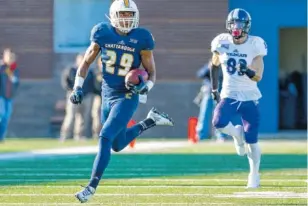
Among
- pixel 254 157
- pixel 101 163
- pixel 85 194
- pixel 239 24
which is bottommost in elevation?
pixel 254 157

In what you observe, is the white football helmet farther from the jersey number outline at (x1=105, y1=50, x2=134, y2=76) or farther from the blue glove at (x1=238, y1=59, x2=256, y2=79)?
the blue glove at (x1=238, y1=59, x2=256, y2=79)

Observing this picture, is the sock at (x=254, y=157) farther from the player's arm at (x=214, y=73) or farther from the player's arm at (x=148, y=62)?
the player's arm at (x=148, y=62)

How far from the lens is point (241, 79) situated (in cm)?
1265

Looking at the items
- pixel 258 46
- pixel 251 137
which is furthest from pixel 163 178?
pixel 258 46

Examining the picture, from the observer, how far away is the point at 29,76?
2545 centimetres

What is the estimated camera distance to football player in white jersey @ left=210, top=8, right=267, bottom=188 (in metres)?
12.4

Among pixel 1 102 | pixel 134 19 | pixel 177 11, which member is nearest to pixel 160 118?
pixel 134 19

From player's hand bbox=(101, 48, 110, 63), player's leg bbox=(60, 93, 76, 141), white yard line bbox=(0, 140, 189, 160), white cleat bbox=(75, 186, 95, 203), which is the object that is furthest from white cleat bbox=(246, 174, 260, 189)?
player's leg bbox=(60, 93, 76, 141)

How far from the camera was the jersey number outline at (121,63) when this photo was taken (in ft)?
36.5

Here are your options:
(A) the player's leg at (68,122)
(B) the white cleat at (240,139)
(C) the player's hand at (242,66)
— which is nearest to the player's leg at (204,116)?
(A) the player's leg at (68,122)

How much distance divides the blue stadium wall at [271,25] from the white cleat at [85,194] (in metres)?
15.1

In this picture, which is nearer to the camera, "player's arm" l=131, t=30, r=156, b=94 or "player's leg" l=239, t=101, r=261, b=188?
"player's arm" l=131, t=30, r=156, b=94

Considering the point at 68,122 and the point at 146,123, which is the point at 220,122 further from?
the point at 68,122

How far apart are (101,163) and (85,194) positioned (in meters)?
0.37
